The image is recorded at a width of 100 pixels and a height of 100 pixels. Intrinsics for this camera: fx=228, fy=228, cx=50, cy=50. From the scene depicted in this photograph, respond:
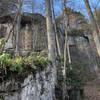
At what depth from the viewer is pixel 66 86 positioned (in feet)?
35.5

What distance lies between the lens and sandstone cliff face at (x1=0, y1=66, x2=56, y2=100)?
505 centimetres

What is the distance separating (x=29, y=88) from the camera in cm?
568

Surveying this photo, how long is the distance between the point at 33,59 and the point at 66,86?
4.93 meters

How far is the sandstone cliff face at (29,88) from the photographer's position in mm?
5047

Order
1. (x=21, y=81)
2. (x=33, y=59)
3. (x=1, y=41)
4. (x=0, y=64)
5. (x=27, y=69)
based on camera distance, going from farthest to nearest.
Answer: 1. (x=1, y=41)
2. (x=33, y=59)
3. (x=27, y=69)
4. (x=21, y=81)
5. (x=0, y=64)

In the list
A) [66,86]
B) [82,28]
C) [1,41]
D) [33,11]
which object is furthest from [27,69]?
[82,28]

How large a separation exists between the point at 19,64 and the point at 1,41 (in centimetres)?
202

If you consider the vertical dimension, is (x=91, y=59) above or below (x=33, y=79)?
above

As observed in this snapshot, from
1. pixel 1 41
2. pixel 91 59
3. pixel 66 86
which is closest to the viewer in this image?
pixel 1 41

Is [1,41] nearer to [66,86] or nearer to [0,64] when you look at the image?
[0,64]

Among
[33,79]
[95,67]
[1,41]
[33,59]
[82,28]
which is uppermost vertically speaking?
[82,28]

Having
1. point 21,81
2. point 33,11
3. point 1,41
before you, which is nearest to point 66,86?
point 1,41

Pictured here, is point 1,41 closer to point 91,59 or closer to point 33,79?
point 33,79

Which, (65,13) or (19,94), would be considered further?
(65,13)
